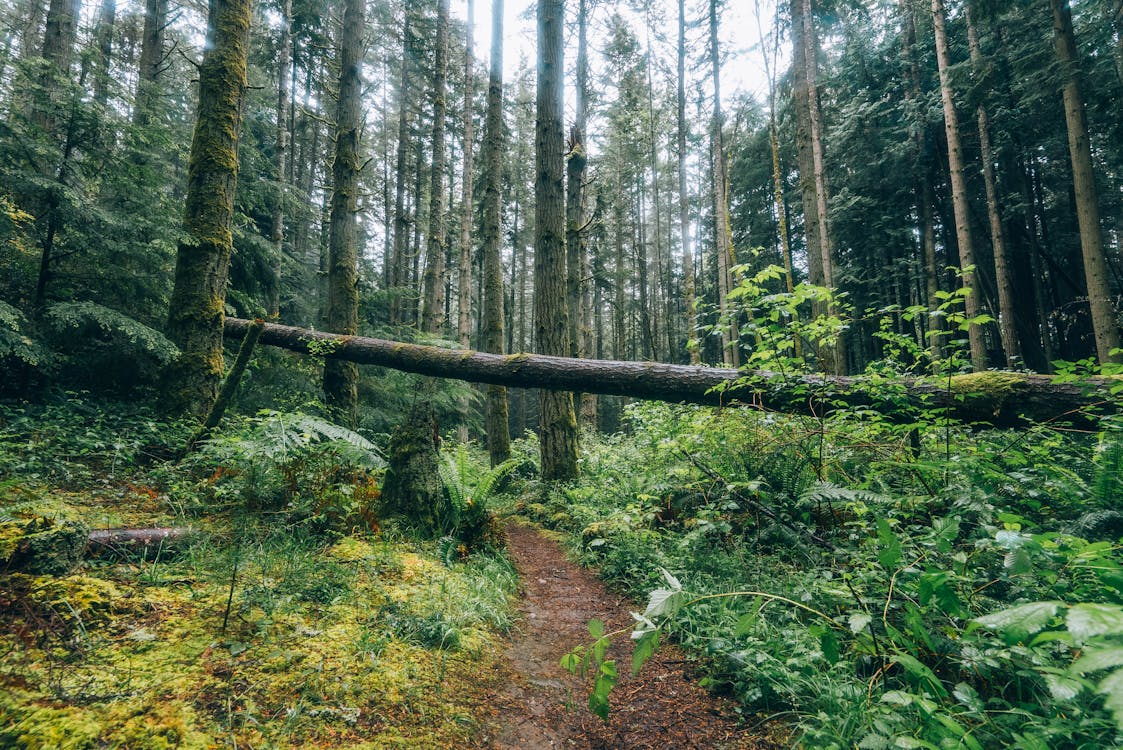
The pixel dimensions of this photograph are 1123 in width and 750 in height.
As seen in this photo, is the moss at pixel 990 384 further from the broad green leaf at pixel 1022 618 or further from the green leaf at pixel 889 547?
the broad green leaf at pixel 1022 618

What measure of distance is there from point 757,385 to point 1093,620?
440 cm

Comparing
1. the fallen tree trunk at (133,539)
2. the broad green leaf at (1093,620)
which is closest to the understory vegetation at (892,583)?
the broad green leaf at (1093,620)

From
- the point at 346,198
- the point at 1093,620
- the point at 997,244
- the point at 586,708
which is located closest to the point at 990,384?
the point at 1093,620

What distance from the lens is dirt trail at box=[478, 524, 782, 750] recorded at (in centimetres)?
246

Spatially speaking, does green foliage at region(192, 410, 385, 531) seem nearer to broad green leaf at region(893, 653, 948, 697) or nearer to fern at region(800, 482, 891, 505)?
broad green leaf at region(893, 653, 948, 697)

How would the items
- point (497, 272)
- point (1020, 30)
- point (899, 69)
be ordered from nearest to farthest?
point (497, 272) → point (1020, 30) → point (899, 69)

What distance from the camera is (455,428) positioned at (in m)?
14.8

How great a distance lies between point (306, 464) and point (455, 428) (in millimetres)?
10105

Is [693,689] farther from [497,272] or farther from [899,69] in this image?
[899,69]

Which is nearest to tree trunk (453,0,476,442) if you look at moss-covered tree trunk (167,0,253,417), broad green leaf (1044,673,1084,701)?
moss-covered tree trunk (167,0,253,417)

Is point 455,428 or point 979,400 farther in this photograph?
point 455,428

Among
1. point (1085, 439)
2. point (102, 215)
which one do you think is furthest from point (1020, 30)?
point (102, 215)

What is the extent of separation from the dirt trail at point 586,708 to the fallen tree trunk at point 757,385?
2.82 m

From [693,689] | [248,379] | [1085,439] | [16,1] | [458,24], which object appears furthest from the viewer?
A: [458,24]
